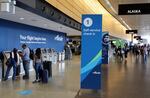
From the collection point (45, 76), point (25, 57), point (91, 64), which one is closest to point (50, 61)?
point (25, 57)

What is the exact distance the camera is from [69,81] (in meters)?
11.3

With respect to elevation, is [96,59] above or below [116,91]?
above

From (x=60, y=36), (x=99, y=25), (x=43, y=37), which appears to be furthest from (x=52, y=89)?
(x=60, y=36)

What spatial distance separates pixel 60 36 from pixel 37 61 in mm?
12317

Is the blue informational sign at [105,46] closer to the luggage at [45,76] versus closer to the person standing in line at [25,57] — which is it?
the person standing in line at [25,57]

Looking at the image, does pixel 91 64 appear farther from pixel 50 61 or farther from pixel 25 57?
pixel 25 57

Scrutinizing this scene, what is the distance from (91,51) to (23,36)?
6.75 meters

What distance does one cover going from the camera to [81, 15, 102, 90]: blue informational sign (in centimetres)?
878

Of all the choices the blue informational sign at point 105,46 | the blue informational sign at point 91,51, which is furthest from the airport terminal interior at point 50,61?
the blue informational sign at point 105,46

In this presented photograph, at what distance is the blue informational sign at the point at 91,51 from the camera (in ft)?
28.8

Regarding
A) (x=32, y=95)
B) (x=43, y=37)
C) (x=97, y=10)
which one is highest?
(x=97, y=10)

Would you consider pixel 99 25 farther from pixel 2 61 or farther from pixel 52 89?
pixel 2 61

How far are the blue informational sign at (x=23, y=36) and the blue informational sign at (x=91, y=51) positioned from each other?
16.0 feet

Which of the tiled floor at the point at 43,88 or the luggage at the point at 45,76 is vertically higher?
the luggage at the point at 45,76
